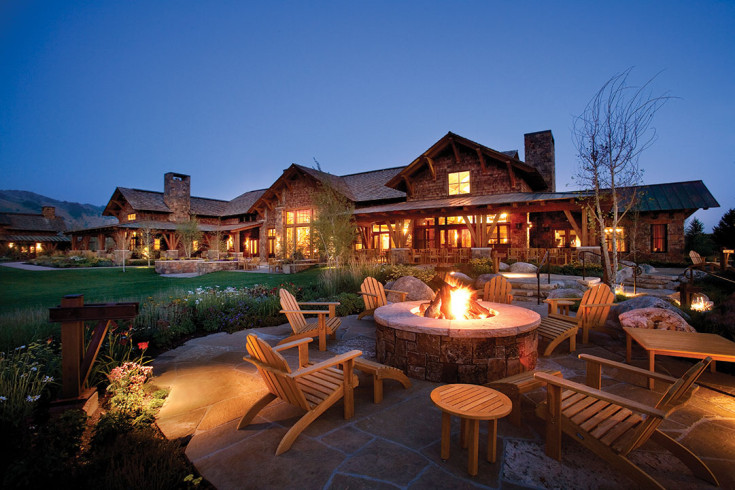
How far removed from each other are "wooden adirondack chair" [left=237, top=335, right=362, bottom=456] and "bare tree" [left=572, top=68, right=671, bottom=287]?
27.6 ft

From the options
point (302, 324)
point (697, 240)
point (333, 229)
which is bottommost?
point (302, 324)

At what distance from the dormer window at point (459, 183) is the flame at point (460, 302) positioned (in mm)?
13344

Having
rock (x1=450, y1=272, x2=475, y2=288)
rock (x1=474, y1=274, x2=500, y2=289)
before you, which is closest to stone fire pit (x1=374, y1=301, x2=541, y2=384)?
rock (x1=450, y1=272, x2=475, y2=288)

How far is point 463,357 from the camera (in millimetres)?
3461

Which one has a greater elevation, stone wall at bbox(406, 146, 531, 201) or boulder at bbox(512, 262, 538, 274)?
A: stone wall at bbox(406, 146, 531, 201)

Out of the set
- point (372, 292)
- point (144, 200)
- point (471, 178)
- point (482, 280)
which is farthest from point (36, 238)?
point (482, 280)

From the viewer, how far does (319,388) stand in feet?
9.08

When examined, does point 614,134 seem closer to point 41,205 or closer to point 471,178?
point 471,178

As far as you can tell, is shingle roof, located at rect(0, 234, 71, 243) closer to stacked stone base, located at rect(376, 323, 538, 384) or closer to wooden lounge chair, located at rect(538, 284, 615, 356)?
stacked stone base, located at rect(376, 323, 538, 384)

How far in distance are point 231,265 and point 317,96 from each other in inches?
4204

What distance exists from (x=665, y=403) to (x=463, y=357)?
1709 millimetres

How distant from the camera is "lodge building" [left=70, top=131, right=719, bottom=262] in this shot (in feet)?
47.3

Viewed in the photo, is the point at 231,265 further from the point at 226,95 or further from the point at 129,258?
the point at 226,95

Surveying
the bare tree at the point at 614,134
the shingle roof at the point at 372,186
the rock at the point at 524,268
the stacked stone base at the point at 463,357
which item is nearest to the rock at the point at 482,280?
the rock at the point at 524,268
